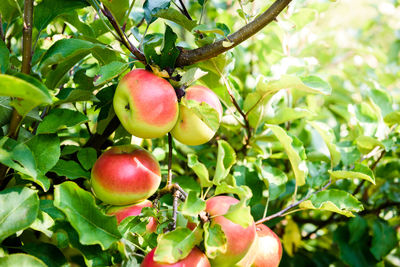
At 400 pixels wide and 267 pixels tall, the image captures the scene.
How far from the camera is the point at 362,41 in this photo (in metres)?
2.49

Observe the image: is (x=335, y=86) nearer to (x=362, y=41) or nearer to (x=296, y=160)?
(x=296, y=160)

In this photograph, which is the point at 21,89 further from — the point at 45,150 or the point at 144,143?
the point at 144,143

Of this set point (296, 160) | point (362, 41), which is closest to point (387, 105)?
point (296, 160)

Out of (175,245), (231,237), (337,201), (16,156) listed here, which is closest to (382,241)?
(337,201)

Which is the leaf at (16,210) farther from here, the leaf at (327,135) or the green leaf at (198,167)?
the leaf at (327,135)

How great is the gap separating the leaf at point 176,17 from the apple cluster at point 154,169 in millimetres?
134

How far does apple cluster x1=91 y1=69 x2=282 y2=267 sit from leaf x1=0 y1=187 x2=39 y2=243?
14 centimetres

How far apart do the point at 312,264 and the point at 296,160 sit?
0.63 meters

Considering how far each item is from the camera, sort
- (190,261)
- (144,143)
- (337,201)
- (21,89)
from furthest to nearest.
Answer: (144,143) → (337,201) → (190,261) → (21,89)

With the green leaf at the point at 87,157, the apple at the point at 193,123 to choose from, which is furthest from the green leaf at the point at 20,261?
the apple at the point at 193,123

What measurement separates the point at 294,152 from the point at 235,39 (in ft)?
0.94

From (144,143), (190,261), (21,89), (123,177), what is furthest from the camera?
(144,143)

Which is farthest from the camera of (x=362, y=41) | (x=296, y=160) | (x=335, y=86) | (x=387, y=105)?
(x=362, y=41)

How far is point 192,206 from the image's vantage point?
61 centimetres
